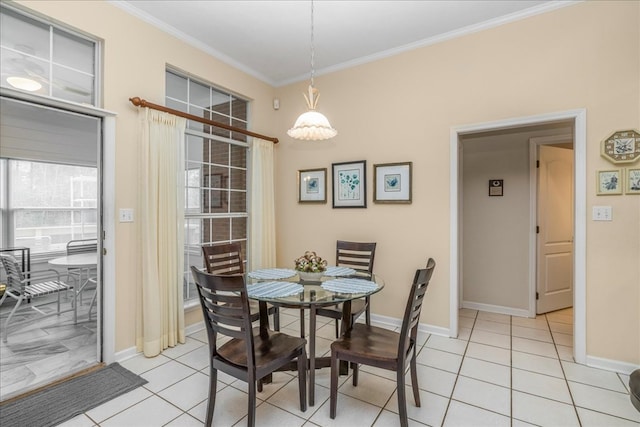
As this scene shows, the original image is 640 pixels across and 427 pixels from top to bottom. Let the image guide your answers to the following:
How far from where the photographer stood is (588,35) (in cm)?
253

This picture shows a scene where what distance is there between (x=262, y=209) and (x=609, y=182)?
11.2 feet

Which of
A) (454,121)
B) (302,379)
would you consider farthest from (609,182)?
(302,379)

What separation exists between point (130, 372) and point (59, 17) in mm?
2767

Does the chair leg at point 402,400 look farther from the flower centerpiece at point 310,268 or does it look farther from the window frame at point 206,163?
the window frame at point 206,163

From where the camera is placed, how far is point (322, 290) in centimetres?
218

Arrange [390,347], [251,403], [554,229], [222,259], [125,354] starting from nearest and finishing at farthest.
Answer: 1. [251,403]
2. [390,347]
3. [125,354]
4. [222,259]
5. [554,229]

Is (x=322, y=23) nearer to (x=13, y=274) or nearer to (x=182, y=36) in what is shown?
(x=182, y=36)

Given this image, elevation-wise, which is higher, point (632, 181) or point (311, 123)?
point (311, 123)

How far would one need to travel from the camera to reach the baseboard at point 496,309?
3779 millimetres

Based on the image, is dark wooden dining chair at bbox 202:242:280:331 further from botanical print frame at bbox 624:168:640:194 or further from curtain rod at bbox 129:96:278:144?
botanical print frame at bbox 624:168:640:194

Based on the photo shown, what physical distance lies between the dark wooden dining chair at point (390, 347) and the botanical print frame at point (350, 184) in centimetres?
177

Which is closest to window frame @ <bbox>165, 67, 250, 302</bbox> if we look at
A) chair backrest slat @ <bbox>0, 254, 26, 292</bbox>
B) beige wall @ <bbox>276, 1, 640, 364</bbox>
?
beige wall @ <bbox>276, 1, 640, 364</bbox>

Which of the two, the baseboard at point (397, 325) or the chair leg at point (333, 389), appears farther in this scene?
the baseboard at point (397, 325)

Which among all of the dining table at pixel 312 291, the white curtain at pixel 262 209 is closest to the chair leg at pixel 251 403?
the dining table at pixel 312 291
